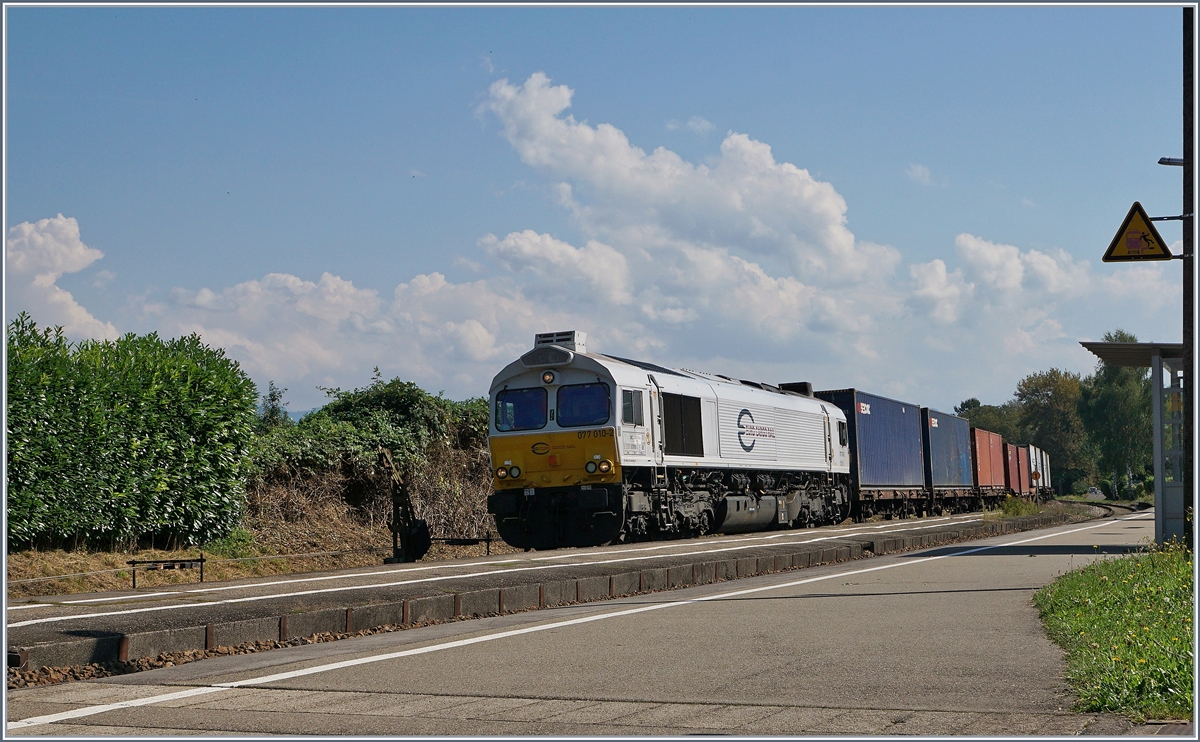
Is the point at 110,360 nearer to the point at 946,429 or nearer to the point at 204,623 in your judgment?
the point at 204,623

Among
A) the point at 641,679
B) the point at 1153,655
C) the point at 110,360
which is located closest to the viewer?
the point at 1153,655

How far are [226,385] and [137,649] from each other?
35.9 ft

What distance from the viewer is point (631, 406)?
2100 centimetres

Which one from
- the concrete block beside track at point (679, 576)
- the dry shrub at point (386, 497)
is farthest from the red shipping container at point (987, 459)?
the concrete block beside track at point (679, 576)

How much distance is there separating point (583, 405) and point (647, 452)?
1.51 meters

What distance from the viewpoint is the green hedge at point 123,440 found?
14.9 m

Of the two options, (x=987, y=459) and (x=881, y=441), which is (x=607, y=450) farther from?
(x=987, y=459)

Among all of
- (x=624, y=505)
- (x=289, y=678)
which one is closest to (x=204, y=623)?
(x=289, y=678)

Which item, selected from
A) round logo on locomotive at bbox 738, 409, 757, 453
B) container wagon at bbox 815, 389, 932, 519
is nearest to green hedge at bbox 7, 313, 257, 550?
round logo on locomotive at bbox 738, 409, 757, 453

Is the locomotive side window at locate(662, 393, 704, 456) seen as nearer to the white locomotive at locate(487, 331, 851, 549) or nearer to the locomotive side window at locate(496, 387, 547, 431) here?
the white locomotive at locate(487, 331, 851, 549)

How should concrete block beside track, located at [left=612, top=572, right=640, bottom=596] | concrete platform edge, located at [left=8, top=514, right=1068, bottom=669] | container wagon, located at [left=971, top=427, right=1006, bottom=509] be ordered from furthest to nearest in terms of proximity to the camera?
container wagon, located at [left=971, top=427, right=1006, bottom=509] → concrete block beside track, located at [left=612, top=572, right=640, bottom=596] → concrete platform edge, located at [left=8, top=514, right=1068, bottom=669]

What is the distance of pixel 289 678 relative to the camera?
6949 millimetres

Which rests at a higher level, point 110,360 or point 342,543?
point 110,360

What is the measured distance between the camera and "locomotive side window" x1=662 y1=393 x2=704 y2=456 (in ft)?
72.8
